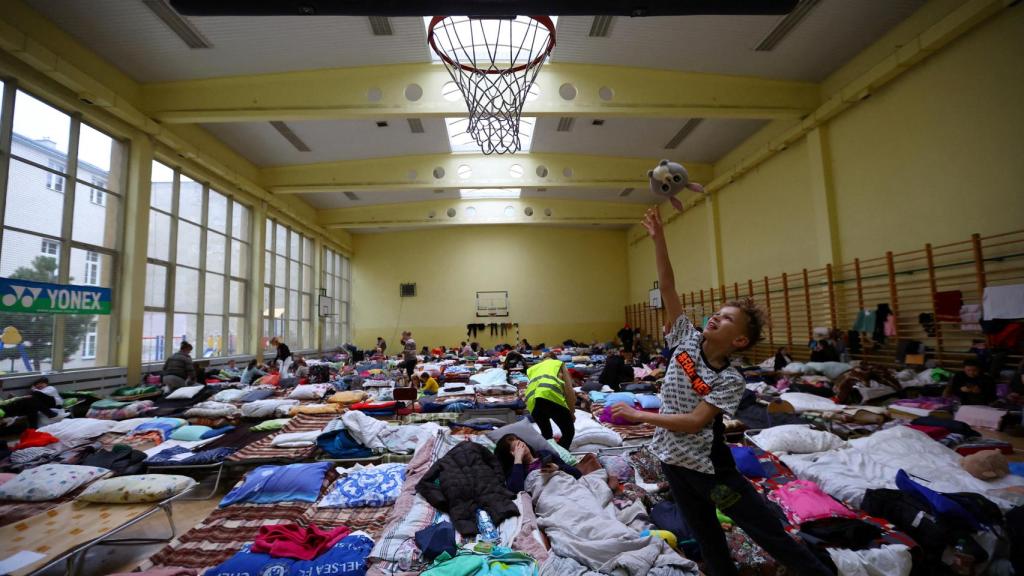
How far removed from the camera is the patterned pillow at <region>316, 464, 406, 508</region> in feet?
9.82

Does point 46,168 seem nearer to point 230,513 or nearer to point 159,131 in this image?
point 159,131

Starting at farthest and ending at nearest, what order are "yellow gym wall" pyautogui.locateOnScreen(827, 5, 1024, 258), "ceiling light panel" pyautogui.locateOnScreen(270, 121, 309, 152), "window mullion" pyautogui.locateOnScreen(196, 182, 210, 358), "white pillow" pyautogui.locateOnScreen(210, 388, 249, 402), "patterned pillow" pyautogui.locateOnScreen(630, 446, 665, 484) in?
1. "ceiling light panel" pyautogui.locateOnScreen(270, 121, 309, 152)
2. "window mullion" pyautogui.locateOnScreen(196, 182, 210, 358)
3. "white pillow" pyautogui.locateOnScreen(210, 388, 249, 402)
4. "yellow gym wall" pyautogui.locateOnScreen(827, 5, 1024, 258)
5. "patterned pillow" pyautogui.locateOnScreen(630, 446, 665, 484)

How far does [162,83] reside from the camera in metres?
7.39

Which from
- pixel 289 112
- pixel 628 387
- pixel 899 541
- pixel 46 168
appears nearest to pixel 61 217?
pixel 46 168

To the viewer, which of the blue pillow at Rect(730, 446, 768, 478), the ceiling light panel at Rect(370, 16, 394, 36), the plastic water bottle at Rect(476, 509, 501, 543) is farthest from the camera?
the ceiling light panel at Rect(370, 16, 394, 36)

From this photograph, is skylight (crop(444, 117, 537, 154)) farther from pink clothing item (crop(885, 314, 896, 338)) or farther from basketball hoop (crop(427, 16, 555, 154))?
pink clothing item (crop(885, 314, 896, 338))

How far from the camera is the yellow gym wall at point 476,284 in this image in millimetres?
17297

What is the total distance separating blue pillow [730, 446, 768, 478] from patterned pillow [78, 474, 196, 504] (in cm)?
391

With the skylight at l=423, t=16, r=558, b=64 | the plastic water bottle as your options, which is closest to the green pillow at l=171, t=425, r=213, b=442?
the plastic water bottle

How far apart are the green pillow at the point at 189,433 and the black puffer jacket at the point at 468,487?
3.31 meters

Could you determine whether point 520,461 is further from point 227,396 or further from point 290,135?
point 290,135

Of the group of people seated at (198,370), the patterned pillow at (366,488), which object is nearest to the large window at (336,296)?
the group of people seated at (198,370)

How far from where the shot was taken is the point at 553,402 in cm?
381

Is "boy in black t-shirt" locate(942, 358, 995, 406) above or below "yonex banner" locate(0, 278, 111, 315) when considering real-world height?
below
